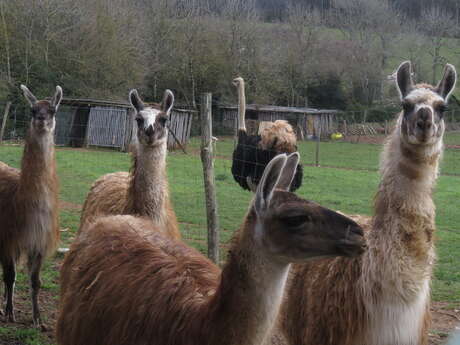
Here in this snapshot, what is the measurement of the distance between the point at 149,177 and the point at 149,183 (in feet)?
0.18

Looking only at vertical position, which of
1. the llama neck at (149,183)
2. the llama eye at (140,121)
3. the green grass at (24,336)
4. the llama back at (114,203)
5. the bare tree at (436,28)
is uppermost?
the bare tree at (436,28)

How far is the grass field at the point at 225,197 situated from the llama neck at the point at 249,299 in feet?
9.25

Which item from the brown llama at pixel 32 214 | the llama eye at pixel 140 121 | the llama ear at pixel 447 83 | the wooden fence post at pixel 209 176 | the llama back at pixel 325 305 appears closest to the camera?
the llama back at pixel 325 305

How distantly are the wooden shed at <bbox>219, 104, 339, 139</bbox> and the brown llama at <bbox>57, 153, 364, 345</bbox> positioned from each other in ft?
94.5

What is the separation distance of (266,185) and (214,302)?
567 millimetres

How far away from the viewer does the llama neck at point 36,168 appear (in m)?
5.59

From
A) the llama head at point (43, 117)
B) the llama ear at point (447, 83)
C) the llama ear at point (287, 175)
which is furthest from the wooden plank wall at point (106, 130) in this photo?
the llama ear at point (287, 175)

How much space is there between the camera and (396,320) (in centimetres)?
326

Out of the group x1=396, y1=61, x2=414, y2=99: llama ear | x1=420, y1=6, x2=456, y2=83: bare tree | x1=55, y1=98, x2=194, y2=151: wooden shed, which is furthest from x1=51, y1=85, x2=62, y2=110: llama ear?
x1=420, y1=6, x2=456, y2=83: bare tree

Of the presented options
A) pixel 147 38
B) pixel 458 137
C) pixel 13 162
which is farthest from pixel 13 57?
pixel 458 137

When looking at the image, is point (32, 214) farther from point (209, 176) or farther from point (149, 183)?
point (209, 176)

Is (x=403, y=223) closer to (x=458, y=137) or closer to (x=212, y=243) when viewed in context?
(x=212, y=243)

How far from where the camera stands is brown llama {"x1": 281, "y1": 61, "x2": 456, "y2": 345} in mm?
3271

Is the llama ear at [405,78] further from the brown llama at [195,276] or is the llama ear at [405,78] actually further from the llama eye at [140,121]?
the llama eye at [140,121]
